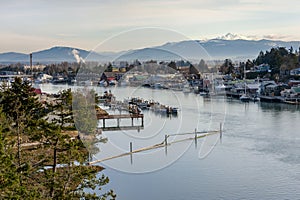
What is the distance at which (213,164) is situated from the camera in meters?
5.08

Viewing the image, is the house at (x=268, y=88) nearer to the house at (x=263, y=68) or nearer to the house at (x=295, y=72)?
the house at (x=295, y=72)

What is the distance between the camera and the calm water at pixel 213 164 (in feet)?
13.5

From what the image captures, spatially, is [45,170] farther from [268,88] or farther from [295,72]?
[295,72]

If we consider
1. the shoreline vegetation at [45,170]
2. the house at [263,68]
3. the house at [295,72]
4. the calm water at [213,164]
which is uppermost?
the house at [263,68]

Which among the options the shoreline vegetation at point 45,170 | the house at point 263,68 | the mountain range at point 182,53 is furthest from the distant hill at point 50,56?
the shoreline vegetation at point 45,170

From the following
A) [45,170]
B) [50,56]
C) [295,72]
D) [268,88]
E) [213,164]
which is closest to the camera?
[45,170]

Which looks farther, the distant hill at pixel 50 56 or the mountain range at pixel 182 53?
the distant hill at pixel 50 56

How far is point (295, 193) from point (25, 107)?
2618mm

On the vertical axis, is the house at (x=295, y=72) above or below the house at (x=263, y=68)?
below

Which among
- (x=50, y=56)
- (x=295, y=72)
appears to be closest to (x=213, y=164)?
(x=295, y=72)

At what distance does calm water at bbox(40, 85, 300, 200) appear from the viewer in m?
4.11

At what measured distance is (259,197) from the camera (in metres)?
3.91

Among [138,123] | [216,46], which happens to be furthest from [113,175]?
[216,46]

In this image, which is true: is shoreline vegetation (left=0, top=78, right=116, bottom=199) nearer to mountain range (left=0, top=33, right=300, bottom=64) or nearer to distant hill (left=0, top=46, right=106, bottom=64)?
mountain range (left=0, top=33, right=300, bottom=64)
